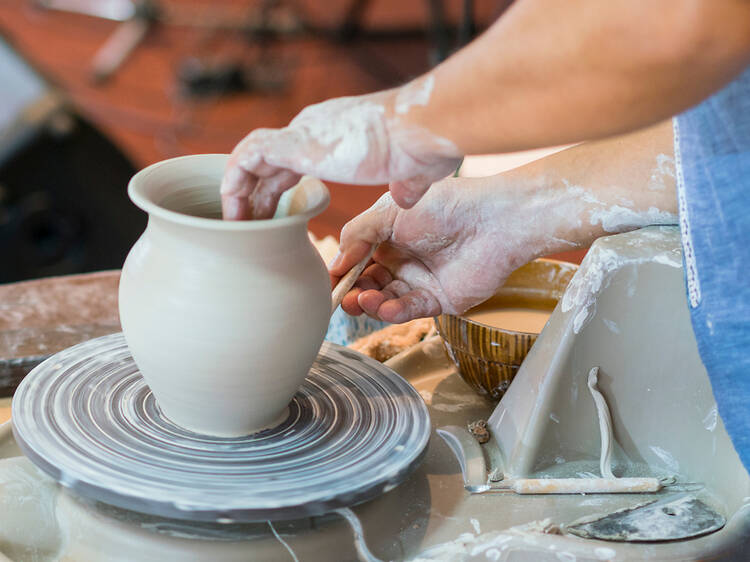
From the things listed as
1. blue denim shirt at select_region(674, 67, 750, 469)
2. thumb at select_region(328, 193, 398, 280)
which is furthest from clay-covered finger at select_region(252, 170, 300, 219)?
blue denim shirt at select_region(674, 67, 750, 469)

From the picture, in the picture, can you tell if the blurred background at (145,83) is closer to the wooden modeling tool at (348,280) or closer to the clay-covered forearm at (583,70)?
the wooden modeling tool at (348,280)

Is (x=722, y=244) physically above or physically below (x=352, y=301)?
above

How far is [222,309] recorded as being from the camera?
913 millimetres

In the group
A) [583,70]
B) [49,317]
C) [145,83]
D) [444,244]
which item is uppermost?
[583,70]

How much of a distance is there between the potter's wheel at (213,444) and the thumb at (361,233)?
0.49 feet

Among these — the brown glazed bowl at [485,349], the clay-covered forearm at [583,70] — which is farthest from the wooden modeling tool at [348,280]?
the clay-covered forearm at [583,70]

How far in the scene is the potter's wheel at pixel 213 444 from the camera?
856mm

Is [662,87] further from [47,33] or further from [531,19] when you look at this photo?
[47,33]

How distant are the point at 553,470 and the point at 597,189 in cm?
38

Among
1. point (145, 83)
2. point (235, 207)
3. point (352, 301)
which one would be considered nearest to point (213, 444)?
point (235, 207)

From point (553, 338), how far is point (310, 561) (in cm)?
39

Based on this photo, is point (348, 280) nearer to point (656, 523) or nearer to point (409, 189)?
point (409, 189)

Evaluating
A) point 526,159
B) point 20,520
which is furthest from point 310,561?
point 526,159

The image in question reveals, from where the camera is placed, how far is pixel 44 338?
1.39 meters
